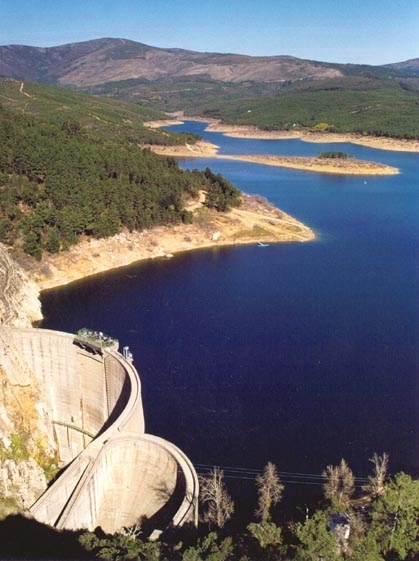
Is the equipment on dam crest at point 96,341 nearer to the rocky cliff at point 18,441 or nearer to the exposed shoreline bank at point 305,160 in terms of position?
the rocky cliff at point 18,441

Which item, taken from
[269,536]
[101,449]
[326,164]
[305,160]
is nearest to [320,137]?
[305,160]

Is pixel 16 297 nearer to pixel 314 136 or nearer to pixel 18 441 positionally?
pixel 18 441

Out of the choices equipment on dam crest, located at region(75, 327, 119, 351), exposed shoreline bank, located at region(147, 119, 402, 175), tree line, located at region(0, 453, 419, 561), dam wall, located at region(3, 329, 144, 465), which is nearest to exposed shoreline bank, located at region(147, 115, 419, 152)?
exposed shoreline bank, located at region(147, 119, 402, 175)

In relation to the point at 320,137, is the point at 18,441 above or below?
below

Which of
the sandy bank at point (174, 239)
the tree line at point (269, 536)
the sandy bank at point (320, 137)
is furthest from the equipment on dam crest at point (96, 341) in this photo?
the sandy bank at point (320, 137)

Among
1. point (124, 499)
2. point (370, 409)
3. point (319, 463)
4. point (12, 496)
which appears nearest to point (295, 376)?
point (370, 409)

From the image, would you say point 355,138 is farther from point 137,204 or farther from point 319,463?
point 319,463
